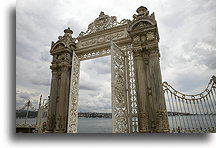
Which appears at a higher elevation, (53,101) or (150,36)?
(150,36)

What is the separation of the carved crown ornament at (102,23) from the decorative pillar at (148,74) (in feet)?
2.08

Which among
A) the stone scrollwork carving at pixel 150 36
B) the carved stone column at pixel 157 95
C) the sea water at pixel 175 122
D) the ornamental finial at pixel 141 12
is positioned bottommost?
the sea water at pixel 175 122

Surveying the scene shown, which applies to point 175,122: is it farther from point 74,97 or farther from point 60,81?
point 60,81

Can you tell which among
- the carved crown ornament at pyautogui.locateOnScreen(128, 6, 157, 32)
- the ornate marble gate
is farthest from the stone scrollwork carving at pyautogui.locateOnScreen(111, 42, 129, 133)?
the carved crown ornament at pyautogui.locateOnScreen(128, 6, 157, 32)

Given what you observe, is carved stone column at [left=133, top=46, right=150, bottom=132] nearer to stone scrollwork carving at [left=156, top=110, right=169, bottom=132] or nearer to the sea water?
stone scrollwork carving at [left=156, top=110, right=169, bottom=132]

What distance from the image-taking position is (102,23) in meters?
4.10

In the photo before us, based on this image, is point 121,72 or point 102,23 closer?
point 121,72

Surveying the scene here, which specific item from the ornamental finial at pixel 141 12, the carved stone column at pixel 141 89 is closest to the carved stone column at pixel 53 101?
the carved stone column at pixel 141 89

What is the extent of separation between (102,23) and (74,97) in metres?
1.98

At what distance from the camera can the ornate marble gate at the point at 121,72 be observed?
2.85 metres

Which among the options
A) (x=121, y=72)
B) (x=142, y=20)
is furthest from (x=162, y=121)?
(x=142, y=20)

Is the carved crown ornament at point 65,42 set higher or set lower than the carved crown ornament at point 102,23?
lower

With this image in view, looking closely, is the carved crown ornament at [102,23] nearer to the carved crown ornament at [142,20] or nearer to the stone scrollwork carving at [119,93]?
the carved crown ornament at [142,20]

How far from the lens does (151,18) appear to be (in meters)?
3.23
